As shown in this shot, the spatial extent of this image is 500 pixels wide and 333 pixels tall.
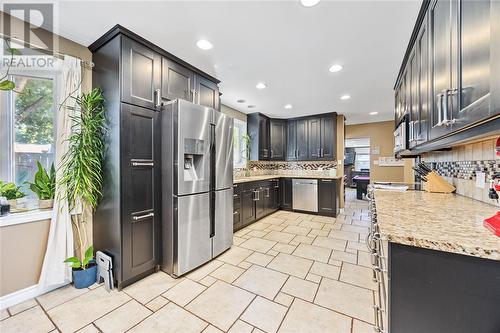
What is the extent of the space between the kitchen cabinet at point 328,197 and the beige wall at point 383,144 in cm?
270

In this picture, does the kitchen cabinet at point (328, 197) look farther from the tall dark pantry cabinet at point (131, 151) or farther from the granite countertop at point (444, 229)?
the tall dark pantry cabinet at point (131, 151)

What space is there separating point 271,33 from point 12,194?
2.87 meters

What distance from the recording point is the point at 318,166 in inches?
215

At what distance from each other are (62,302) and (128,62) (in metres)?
2.29

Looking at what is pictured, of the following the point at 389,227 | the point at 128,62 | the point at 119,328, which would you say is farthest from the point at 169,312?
the point at 128,62

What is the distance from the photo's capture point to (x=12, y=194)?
1827 mm

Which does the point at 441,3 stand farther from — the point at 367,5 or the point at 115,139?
the point at 115,139

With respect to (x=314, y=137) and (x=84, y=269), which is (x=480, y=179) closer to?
(x=84, y=269)

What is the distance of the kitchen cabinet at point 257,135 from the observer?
16.6 feet

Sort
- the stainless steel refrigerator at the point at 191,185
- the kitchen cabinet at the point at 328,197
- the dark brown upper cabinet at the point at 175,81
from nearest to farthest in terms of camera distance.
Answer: the stainless steel refrigerator at the point at 191,185 → the dark brown upper cabinet at the point at 175,81 → the kitchen cabinet at the point at 328,197

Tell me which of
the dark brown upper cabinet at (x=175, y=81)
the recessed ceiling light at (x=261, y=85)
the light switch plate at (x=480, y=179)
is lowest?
the light switch plate at (x=480, y=179)

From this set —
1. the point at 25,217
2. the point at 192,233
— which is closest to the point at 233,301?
the point at 192,233

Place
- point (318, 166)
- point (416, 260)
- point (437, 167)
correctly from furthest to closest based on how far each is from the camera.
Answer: point (318, 166) < point (437, 167) < point (416, 260)

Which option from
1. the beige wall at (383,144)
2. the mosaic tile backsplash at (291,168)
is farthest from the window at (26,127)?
the beige wall at (383,144)
